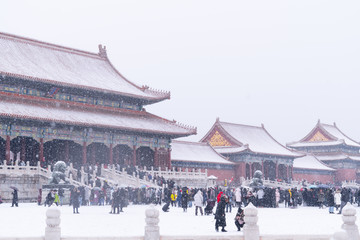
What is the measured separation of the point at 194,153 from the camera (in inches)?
2179

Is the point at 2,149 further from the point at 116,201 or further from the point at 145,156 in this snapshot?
the point at 116,201

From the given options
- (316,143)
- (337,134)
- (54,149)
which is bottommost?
(54,149)

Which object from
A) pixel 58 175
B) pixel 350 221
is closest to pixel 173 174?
pixel 58 175

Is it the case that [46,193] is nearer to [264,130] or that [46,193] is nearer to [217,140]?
[217,140]

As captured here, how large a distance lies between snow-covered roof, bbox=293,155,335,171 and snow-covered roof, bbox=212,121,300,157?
12.5 feet

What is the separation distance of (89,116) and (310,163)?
3702 centimetres

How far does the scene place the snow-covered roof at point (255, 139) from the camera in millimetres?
62194

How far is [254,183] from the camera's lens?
36.5 meters

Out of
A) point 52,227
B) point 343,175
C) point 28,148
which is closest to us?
point 52,227

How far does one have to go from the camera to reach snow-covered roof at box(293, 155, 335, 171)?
223ft

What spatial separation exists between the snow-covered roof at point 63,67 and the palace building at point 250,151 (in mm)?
13900

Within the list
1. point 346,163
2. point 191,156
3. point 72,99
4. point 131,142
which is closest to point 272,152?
point 191,156

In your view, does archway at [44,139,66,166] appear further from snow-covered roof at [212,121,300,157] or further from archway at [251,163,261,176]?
archway at [251,163,261,176]

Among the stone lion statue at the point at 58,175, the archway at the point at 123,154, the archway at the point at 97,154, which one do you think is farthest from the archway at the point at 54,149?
the stone lion statue at the point at 58,175
